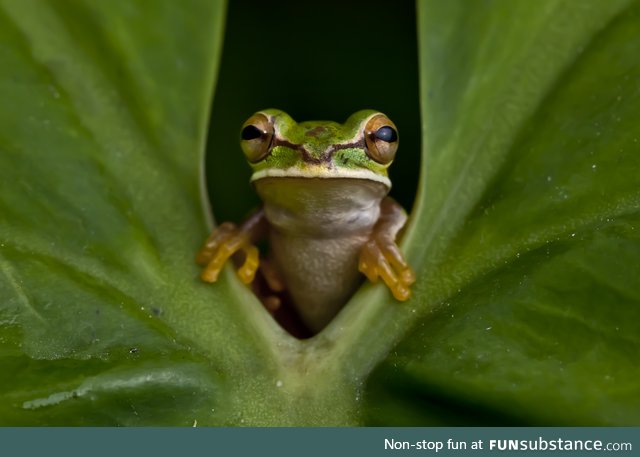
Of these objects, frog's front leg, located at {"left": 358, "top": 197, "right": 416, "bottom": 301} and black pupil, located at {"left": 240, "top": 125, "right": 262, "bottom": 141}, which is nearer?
frog's front leg, located at {"left": 358, "top": 197, "right": 416, "bottom": 301}

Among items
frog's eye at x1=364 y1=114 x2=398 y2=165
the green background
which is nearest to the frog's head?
frog's eye at x1=364 y1=114 x2=398 y2=165

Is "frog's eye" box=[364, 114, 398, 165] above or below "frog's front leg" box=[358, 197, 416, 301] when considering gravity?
above

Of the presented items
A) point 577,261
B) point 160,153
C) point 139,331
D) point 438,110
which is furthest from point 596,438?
point 160,153

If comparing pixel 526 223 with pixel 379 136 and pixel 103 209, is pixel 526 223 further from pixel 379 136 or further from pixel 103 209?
pixel 103 209

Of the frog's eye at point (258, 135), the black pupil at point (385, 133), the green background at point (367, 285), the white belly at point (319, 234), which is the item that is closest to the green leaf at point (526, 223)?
the green background at point (367, 285)

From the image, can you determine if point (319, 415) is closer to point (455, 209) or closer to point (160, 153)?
point (455, 209)

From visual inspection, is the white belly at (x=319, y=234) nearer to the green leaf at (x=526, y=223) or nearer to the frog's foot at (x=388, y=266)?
the frog's foot at (x=388, y=266)

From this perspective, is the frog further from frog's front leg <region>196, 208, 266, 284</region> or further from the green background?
the green background
